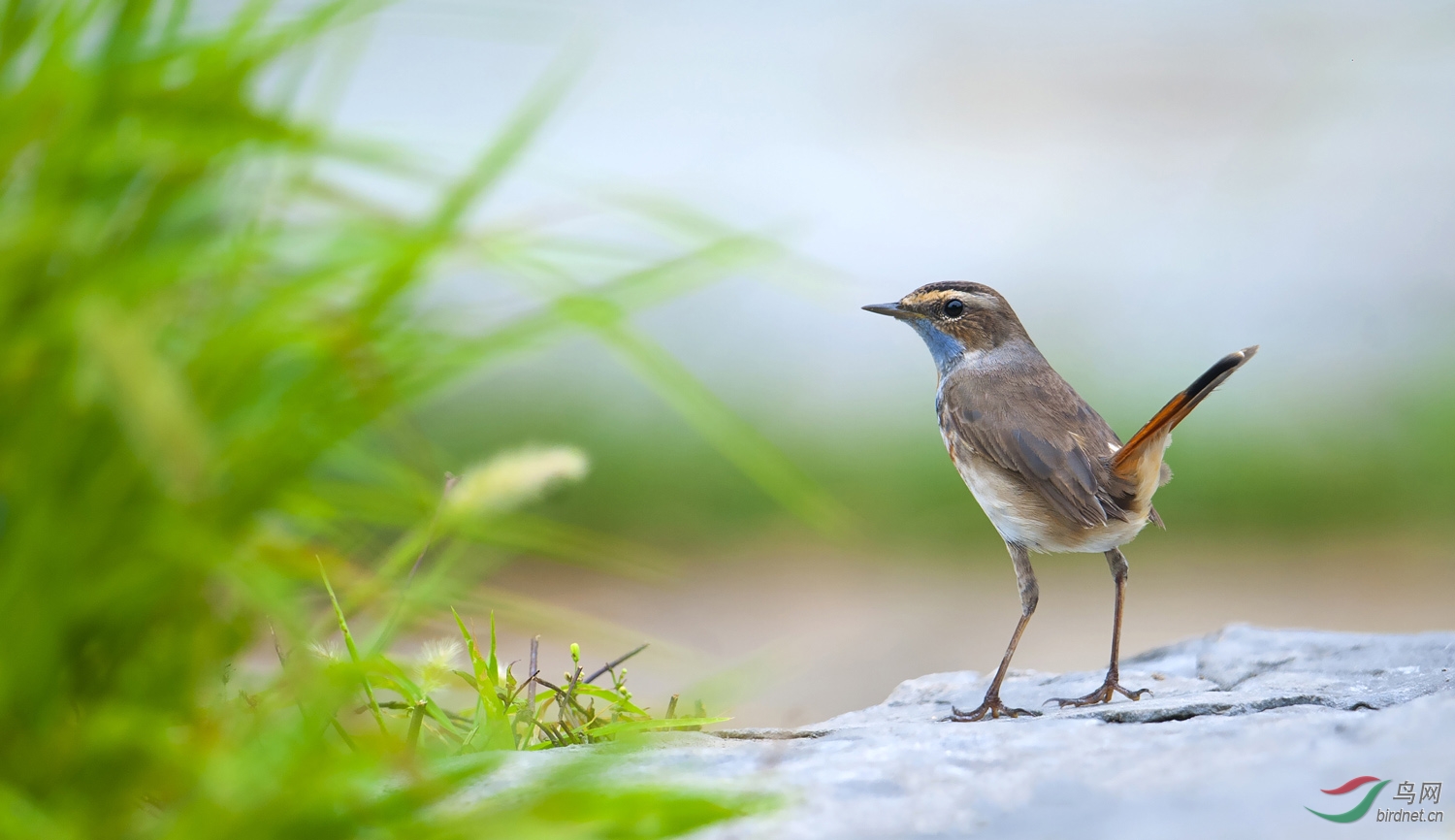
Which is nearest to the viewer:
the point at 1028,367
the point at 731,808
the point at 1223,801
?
the point at 731,808

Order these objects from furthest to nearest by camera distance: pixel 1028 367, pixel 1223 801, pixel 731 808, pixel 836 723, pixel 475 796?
pixel 1028 367 → pixel 836 723 → pixel 475 796 → pixel 1223 801 → pixel 731 808

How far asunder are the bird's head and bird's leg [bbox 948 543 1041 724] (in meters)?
0.67

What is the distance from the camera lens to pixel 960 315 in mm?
3479

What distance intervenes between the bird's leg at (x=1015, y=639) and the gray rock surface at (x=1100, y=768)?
1.62 ft

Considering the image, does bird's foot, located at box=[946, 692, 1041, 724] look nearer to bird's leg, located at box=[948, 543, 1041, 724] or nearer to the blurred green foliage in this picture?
bird's leg, located at box=[948, 543, 1041, 724]

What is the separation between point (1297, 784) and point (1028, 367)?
1891 mm

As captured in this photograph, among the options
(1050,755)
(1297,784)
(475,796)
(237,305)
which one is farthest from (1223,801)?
(237,305)

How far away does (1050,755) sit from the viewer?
182cm

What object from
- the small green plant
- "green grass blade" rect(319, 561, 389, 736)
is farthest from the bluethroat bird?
"green grass blade" rect(319, 561, 389, 736)

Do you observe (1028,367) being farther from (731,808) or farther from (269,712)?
(269,712)

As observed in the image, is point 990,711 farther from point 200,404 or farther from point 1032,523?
point 200,404

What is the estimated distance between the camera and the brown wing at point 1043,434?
2896mm

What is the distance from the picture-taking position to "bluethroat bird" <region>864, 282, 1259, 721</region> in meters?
2.88

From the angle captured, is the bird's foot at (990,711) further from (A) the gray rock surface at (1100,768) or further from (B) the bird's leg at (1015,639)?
(A) the gray rock surface at (1100,768)
